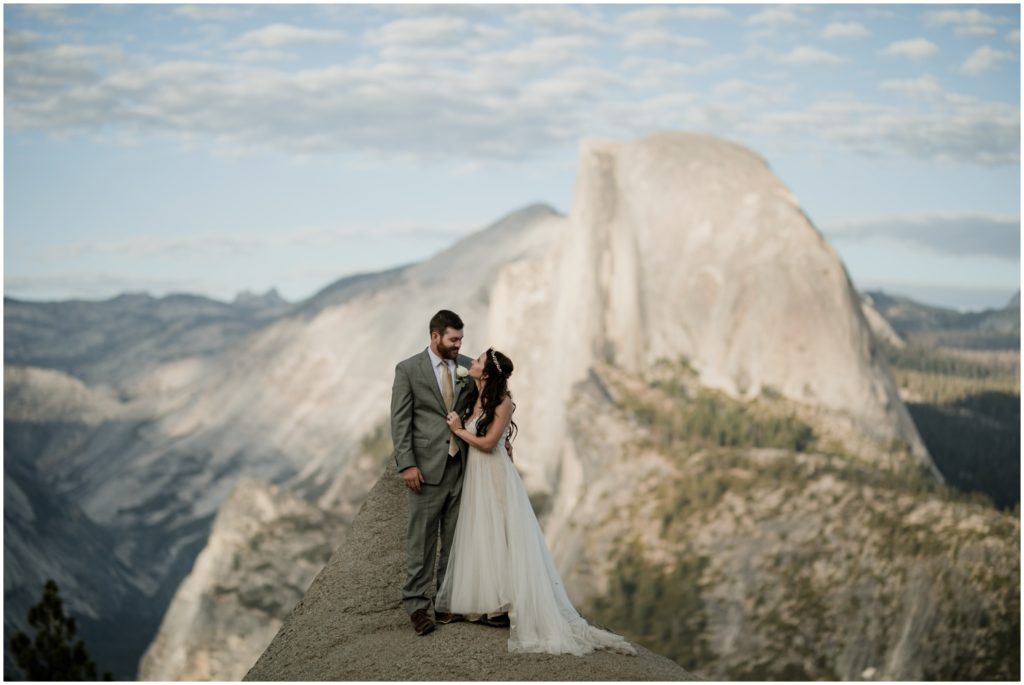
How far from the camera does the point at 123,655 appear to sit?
154 meters

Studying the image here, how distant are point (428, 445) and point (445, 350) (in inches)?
42.3

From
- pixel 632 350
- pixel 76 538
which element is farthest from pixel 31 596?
pixel 632 350

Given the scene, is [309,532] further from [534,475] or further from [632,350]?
[632,350]

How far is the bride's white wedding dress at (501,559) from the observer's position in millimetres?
14258

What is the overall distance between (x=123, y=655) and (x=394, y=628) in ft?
490

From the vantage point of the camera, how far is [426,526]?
47.1 feet

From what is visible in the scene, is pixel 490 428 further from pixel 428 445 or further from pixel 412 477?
pixel 412 477

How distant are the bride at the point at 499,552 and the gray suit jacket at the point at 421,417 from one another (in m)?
0.24

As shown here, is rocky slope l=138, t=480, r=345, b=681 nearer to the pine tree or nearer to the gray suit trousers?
the pine tree

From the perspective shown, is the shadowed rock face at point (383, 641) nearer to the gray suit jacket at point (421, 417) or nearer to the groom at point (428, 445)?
the groom at point (428, 445)

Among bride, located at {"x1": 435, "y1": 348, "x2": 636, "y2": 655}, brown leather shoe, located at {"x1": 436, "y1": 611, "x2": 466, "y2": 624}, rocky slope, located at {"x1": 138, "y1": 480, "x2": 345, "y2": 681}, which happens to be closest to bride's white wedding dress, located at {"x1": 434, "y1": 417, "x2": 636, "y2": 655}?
bride, located at {"x1": 435, "y1": 348, "x2": 636, "y2": 655}

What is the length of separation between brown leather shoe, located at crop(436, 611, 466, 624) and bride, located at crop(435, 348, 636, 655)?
0.06 ft

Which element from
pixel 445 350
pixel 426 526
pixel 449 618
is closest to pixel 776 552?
pixel 449 618

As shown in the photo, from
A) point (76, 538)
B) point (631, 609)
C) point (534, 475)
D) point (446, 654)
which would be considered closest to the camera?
point (446, 654)
